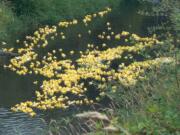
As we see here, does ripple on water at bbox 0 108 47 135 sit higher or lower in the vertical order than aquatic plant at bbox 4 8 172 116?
lower

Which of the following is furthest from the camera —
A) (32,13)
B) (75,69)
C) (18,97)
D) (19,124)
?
(32,13)

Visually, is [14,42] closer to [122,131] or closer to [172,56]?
[172,56]

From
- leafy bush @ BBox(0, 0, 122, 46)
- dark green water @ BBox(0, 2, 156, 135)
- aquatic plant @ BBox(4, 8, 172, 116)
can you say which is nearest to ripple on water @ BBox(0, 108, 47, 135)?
dark green water @ BBox(0, 2, 156, 135)

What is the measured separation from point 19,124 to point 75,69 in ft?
18.1

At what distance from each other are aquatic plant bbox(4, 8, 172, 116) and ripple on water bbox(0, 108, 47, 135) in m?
0.34

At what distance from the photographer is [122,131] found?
7.82 m

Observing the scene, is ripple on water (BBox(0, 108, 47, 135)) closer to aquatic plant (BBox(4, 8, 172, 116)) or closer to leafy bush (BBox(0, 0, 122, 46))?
aquatic plant (BBox(4, 8, 172, 116))

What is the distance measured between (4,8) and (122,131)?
22233 millimetres

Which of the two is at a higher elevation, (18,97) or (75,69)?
(75,69)

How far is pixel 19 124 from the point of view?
14.2m

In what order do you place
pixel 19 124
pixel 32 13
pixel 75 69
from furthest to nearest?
pixel 32 13 < pixel 75 69 < pixel 19 124

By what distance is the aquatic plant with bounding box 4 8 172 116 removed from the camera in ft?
52.9

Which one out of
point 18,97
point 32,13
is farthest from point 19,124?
point 32,13

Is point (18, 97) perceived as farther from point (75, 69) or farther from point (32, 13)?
point (32, 13)
